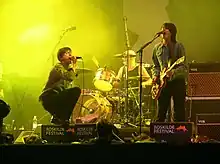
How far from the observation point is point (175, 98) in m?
7.52

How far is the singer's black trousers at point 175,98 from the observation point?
7455 mm

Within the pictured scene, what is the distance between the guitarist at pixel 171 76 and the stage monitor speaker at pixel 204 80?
506 mm

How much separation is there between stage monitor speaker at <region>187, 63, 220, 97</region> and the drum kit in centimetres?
144

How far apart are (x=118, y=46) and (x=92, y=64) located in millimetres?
730

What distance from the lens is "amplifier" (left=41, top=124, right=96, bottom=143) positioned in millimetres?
6191

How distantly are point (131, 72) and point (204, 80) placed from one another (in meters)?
2.18

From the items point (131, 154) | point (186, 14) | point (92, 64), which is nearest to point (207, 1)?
point (186, 14)

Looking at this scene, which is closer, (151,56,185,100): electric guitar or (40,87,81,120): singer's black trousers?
(151,56,185,100): electric guitar

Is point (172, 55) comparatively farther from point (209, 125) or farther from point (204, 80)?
point (209, 125)

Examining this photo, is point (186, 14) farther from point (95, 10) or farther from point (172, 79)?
point (172, 79)

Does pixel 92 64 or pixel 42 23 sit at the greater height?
pixel 42 23

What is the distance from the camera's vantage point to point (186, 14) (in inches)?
420

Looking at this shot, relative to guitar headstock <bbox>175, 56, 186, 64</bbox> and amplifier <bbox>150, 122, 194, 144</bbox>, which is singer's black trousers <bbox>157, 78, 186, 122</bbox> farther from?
amplifier <bbox>150, 122, 194, 144</bbox>

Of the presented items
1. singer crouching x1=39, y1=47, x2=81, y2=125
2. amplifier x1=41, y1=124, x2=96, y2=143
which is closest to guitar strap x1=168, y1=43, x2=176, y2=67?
singer crouching x1=39, y1=47, x2=81, y2=125
